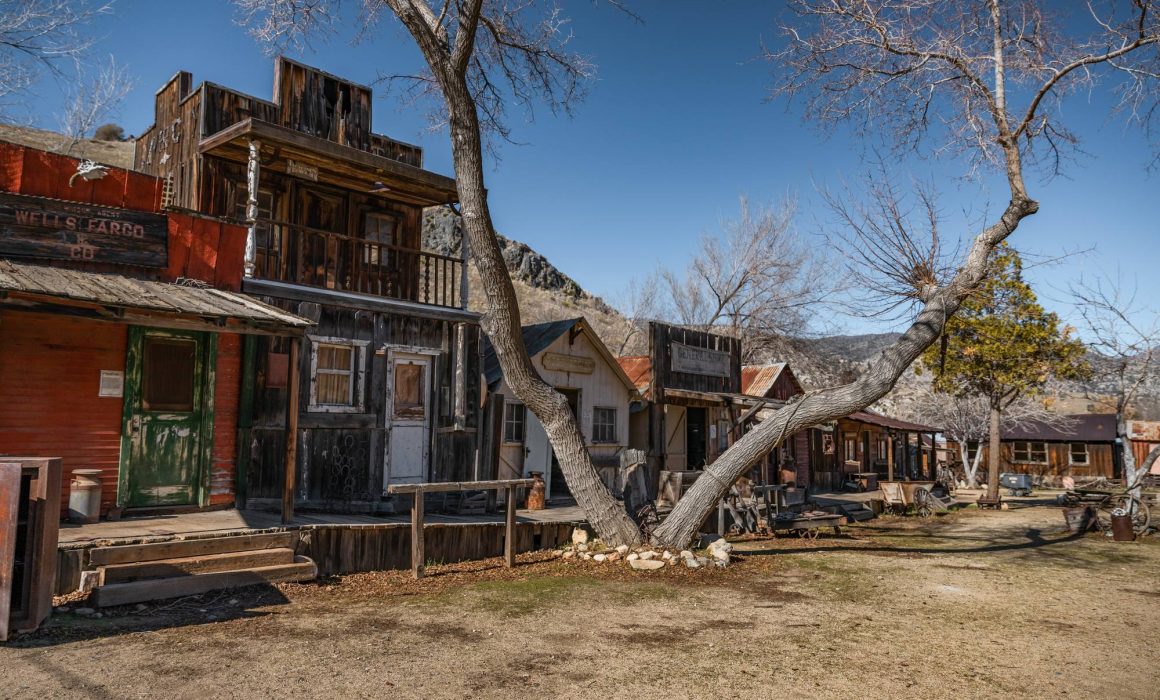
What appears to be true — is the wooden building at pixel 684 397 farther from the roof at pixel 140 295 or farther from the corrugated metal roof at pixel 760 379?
the roof at pixel 140 295

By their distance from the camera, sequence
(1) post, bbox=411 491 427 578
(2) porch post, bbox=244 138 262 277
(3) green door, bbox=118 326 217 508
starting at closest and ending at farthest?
(1) post, bbox=411 491 427 578 < (3) green door, bbox=118 326 217 508 < (2) porch post, bbox=244 138 262 277

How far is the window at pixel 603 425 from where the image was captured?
17625 millimetres

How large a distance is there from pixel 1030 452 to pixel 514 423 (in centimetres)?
3168

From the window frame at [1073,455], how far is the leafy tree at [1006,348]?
15932 millimetres

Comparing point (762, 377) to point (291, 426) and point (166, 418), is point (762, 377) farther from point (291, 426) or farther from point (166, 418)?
point (166, 418)

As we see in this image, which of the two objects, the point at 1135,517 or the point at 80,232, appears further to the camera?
the point at 1135,517

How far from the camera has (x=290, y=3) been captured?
1037 cm

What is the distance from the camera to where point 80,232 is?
914 cm

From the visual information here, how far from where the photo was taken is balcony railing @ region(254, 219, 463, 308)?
41.9 feet

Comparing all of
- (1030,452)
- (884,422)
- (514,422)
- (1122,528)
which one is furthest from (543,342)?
(1030,452)

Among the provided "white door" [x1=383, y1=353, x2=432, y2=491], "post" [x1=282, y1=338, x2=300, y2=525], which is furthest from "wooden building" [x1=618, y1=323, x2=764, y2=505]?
"post" [x1=282, y1=338, x2=300, y2=525]

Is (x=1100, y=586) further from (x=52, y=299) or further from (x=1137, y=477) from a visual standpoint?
(x=52, y=299)

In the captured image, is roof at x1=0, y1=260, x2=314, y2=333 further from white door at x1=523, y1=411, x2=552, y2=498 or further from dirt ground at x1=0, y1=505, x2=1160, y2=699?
white door at x1=523, y1=411, x2=552, y2=498

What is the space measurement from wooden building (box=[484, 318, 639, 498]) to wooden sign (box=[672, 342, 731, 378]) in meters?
1.89
